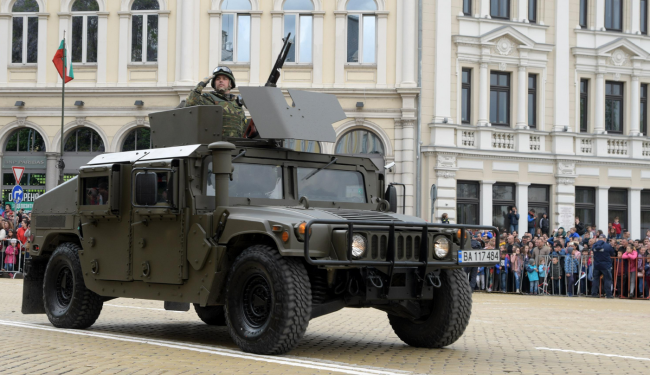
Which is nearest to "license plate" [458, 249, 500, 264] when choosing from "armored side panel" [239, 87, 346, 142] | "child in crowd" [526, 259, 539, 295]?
"armored side panel" [239, 87, 346, 142]

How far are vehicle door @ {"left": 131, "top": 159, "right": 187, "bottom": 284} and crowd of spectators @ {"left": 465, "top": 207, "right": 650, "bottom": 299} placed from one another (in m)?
14.3

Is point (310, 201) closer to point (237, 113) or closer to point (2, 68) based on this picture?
point (237, 113)

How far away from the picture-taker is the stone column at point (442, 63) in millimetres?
32656

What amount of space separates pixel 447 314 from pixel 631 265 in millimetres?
15352

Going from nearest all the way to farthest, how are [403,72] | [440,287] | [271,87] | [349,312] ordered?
[440,287] < [271,87] < [349,312] < [403,72]

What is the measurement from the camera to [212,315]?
12078 mm

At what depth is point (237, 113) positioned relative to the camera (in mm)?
10641

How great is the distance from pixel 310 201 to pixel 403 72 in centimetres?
2304

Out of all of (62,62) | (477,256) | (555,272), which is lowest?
(555,272)

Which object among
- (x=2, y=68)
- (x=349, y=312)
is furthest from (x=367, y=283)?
(x=2, y=68)

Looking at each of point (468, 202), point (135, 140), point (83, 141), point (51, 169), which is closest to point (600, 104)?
point (468, 202)

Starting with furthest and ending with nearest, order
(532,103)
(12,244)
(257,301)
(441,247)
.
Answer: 1. (532,103)
2. (12,244)
3. (441,247)
4. (257,301)

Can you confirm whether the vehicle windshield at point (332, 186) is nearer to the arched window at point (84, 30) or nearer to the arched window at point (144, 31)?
the arched window at point (144, 31)

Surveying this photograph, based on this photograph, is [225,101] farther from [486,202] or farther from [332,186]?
[486,202]
